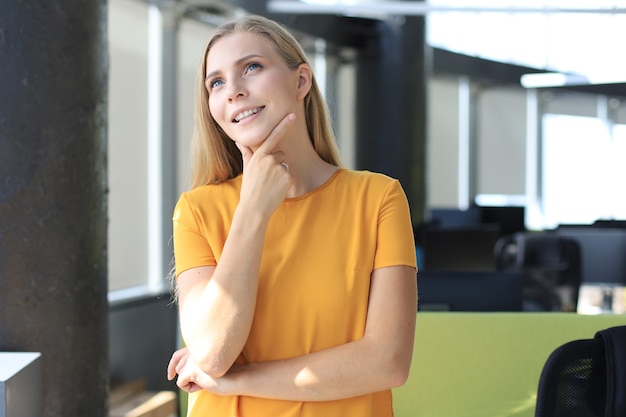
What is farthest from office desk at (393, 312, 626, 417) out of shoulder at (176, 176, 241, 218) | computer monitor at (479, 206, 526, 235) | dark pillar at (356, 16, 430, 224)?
computer monitor at (479, 206, 526, 235)

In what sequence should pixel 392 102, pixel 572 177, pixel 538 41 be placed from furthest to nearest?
pixel 572 177 → pixel 538 41 → pixel 392 102

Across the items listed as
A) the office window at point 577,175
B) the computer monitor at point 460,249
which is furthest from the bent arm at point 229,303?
the office window at point 577,175

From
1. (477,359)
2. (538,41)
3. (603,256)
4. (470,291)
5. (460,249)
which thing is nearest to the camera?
(477,359)

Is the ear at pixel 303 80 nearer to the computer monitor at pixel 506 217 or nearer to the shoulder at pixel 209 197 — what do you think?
the shoulder at pixel 209 197

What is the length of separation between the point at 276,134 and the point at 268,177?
0.09m

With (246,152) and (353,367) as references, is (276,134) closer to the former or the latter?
(246,152)

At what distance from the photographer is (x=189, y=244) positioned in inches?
63.1

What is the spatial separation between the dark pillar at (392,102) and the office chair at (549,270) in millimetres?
3261

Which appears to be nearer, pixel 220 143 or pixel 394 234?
pixel 394 234

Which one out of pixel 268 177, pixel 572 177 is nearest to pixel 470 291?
pixel 268 177

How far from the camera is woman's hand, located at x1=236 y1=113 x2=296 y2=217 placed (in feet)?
5.01

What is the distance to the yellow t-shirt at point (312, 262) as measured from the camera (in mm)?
1535

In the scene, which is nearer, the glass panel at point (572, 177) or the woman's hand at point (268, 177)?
the woman's hand at point (268, 177)

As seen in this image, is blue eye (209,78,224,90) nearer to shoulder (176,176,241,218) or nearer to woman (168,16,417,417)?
woman (168,16,417,417)
